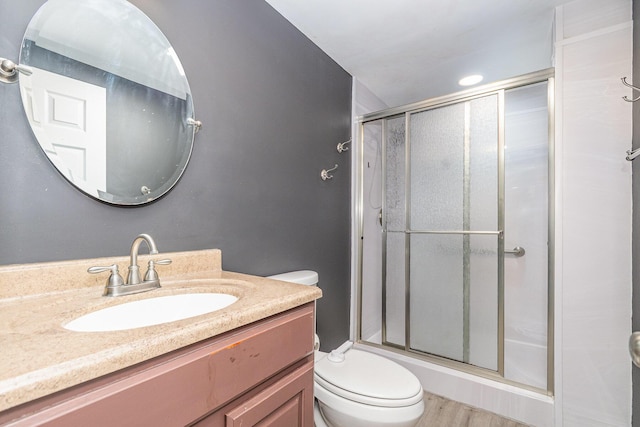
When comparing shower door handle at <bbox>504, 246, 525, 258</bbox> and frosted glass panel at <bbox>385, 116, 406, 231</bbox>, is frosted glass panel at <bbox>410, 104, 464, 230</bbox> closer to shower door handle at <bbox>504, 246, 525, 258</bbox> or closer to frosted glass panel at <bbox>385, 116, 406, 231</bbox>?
frosted glass panel at <bbox>385, 116, 406, 231</bbox>

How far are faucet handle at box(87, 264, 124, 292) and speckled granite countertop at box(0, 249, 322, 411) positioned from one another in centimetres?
5

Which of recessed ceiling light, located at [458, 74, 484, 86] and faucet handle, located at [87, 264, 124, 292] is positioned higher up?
recessed ceiling light, located at [458, 74, 484, 86]

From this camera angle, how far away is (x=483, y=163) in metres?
1.86

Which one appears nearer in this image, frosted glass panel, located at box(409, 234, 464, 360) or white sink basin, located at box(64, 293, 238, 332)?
white sink basin, located at box(64, 293, 238, 332)

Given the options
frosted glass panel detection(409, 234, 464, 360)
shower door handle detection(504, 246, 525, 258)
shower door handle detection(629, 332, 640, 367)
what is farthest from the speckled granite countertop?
shower door handle detection(504, 246, 525, 258)

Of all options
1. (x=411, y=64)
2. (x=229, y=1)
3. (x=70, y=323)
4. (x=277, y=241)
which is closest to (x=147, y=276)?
→ (x=70, y=323)

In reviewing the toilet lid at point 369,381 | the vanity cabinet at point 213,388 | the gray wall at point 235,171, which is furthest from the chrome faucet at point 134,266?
the toilet lid at point 369,381

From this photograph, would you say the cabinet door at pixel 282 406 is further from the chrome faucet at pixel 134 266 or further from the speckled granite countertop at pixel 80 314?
the chrome faucet at pixel 134 266

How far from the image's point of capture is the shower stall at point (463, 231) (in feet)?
5.99

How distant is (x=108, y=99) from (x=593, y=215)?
7.05 ft

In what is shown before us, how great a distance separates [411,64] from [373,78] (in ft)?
1.05

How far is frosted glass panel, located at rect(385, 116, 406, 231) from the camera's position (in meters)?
2.20

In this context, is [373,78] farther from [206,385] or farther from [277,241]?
[206,385]

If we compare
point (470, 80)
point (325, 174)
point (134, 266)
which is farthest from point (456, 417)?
point (470, 80)
